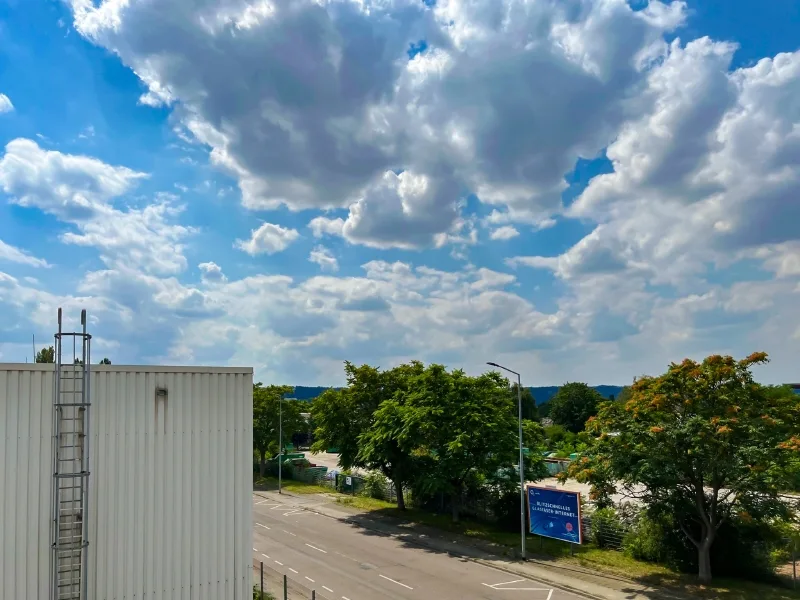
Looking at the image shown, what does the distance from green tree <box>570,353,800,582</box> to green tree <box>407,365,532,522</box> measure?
9093 mm

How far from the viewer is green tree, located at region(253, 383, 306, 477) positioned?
62188 mm

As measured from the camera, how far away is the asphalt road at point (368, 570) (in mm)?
25875

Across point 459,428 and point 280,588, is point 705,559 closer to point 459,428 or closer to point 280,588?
point 459,428

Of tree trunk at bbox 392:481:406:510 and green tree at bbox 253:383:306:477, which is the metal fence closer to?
tree trunk at bbox 392:481:406:510

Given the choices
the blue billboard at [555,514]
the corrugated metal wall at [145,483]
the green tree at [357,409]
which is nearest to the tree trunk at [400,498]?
the green tree at [357,409]

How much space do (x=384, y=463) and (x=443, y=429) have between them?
773 cm


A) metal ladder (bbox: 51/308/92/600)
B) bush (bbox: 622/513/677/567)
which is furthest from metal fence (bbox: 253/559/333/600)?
bush (bbox: 622/513/677/567)

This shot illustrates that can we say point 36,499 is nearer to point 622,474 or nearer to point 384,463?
point 622,474

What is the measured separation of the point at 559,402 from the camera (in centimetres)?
12062

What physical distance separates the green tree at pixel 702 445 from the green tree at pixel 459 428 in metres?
9.09

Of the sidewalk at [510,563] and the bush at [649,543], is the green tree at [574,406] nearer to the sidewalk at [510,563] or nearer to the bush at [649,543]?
the sidewalk at [510,563]

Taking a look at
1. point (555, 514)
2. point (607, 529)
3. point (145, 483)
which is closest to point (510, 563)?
point (555, 514)

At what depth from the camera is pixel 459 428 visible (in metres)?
36.1

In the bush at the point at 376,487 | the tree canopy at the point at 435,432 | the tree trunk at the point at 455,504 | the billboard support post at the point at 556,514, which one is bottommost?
the bush at the point at 376,487
